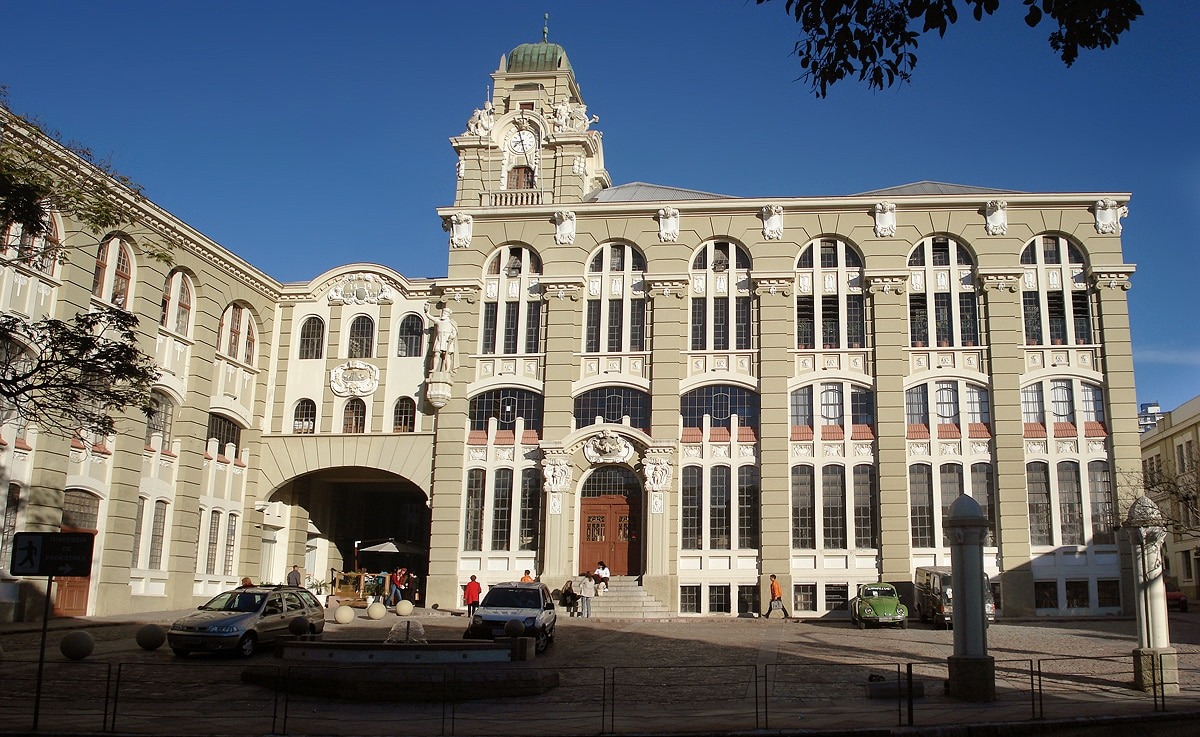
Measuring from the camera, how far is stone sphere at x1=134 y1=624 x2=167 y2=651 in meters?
24.5

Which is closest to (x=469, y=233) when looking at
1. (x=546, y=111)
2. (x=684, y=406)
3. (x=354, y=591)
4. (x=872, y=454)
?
(x=546, y=111)

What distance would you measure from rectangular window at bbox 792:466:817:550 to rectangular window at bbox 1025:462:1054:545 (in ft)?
25.1

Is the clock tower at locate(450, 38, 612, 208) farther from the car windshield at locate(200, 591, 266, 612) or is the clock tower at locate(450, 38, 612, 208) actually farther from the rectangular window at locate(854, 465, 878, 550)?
the car windshield at locate(200, 591, 266, 612)

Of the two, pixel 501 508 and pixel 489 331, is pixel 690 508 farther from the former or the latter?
pixel 489 331

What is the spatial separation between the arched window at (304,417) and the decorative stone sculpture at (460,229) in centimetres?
865

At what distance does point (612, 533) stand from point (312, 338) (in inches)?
585

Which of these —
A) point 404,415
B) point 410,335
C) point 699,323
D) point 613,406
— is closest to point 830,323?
point 699,323

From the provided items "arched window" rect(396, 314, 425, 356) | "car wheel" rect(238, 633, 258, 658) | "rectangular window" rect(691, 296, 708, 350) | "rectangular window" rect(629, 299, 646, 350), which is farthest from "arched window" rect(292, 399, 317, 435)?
"car wheel" rect(238, 633, 258, 658)

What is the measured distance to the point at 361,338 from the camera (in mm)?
43750

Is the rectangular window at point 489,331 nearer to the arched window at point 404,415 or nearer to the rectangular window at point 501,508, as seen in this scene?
the arched window at point 404,415

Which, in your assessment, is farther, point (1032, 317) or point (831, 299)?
point (831, 299)

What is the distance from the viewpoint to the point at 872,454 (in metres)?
39.7

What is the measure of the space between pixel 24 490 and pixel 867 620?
25.3 metres

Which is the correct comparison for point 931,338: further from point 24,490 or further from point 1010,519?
point 24,490
